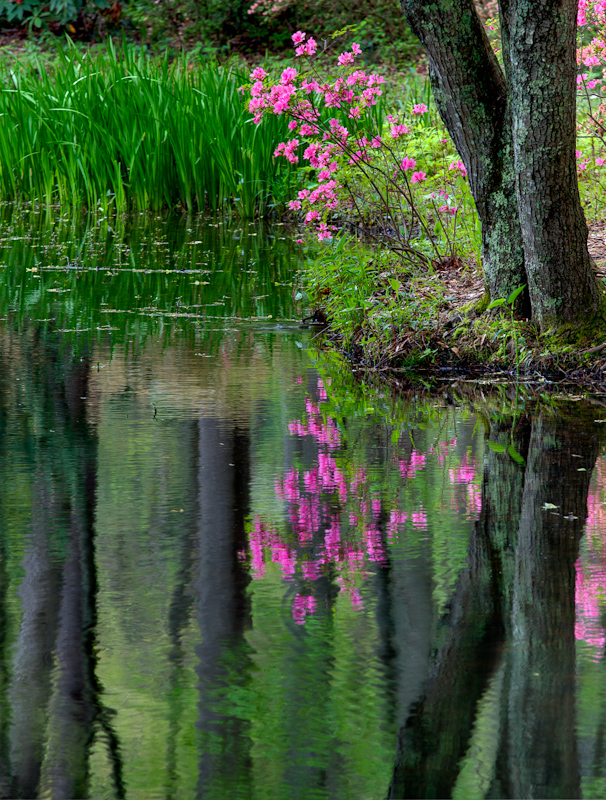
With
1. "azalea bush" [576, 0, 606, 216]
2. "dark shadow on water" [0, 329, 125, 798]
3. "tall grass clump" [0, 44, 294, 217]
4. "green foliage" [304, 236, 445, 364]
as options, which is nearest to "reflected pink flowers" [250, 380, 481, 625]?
"dark shadow on water" [0, 329, 125, 798]

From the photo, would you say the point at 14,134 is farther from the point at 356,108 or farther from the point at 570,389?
the point at 570,389

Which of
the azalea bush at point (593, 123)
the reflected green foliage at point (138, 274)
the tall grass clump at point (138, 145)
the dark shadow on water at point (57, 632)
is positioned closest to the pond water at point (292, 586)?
the dark shadow on water at point (57, 632)

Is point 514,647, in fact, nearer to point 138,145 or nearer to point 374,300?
point 374,300

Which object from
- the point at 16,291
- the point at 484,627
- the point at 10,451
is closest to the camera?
the point at 484,627

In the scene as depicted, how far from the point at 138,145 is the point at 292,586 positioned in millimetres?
7672

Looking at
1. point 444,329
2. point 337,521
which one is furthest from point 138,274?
point 337,521

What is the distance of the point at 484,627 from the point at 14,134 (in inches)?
357

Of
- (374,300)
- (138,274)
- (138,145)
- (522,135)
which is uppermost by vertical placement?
(138,145)

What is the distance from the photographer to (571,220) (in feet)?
14.8

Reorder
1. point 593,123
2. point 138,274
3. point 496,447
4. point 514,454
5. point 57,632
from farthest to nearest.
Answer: point 138,274 → point 593,123 → point 496,447 → point 514,454 → point 57,632

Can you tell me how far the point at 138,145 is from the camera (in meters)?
9.65

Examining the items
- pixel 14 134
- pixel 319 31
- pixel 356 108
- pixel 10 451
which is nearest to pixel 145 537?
pixel 10 451

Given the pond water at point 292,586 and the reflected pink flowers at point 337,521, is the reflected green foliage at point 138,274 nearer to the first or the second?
the pond water at point 292,586

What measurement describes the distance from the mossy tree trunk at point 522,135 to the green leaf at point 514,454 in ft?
3.67
